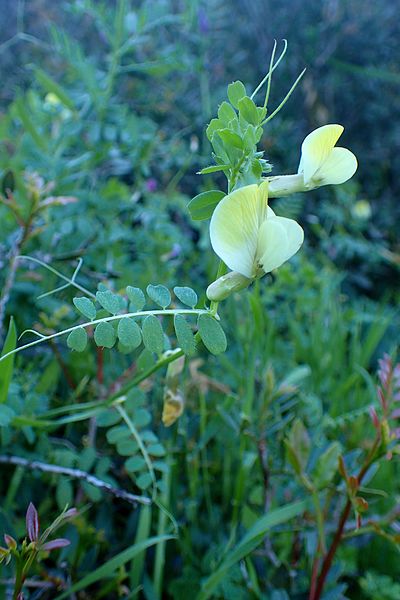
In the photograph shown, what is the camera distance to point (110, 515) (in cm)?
72

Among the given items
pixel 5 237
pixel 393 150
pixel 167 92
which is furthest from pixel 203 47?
pixel 393 150

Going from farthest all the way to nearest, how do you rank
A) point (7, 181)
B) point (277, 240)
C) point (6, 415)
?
point (7, 181)
point (6, 415)
point (277, 240)

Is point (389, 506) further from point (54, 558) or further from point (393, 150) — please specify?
point (393, 150)

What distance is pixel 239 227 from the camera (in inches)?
16.3

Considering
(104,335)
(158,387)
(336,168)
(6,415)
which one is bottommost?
(158,387)

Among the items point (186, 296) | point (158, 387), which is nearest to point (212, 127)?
point (186, 296)

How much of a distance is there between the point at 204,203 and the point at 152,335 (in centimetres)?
11

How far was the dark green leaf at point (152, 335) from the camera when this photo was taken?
469mm

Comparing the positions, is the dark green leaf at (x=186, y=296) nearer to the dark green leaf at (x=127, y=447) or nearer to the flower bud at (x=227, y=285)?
the flower bud at (x=227, y=285)

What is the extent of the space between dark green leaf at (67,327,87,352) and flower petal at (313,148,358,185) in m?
0.20

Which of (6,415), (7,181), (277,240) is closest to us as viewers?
(277,240)

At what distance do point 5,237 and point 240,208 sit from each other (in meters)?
0.55

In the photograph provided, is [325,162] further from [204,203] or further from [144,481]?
[144,481]

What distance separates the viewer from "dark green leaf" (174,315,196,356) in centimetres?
46
